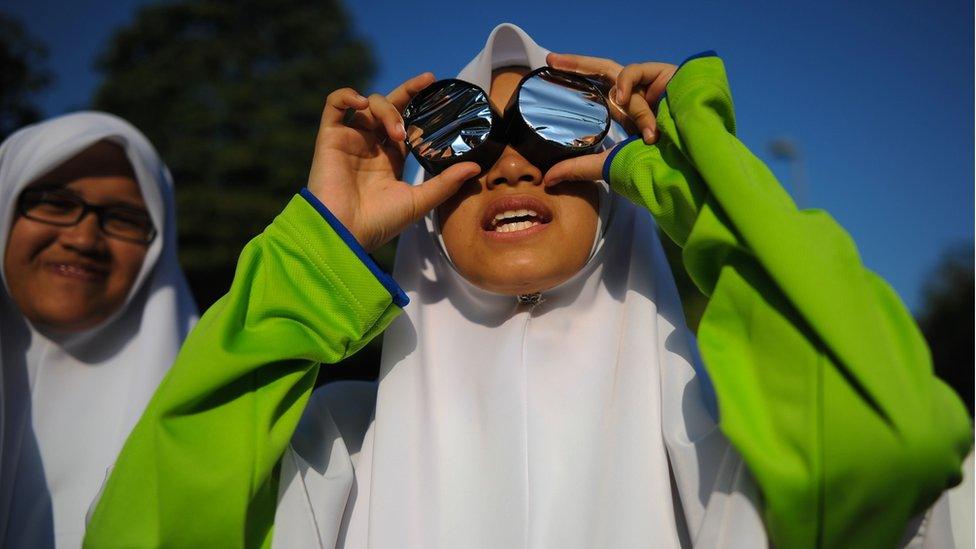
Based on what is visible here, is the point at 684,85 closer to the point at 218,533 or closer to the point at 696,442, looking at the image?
the point at 696,442

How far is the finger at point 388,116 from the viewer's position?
2.35 metres

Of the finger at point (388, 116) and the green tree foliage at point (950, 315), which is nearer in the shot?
the finger at point (388, 116)

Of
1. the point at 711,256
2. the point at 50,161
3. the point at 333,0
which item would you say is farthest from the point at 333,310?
the point at 333,0

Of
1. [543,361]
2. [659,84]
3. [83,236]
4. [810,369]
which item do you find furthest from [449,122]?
[83,236]

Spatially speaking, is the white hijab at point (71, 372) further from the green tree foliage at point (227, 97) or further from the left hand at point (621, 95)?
the green tree foliage at point (227, 97)

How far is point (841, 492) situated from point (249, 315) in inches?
59.5

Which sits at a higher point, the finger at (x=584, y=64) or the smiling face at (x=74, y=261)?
the finger at (x=584, y=64)

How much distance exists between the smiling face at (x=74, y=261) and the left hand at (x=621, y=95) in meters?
1.93

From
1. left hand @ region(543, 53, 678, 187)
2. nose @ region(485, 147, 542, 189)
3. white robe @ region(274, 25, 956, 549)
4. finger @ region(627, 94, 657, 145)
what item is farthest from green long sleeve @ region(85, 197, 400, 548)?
finger @ region(627, 94, 657, 145)

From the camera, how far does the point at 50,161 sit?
122 inches

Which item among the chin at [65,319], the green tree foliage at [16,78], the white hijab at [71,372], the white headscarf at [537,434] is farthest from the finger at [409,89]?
the green tree foliage at [16,78]

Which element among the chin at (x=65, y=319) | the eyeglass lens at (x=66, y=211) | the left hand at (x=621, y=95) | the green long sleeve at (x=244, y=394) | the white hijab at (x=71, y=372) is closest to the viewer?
the green long sleeve at (x=244, y=394)

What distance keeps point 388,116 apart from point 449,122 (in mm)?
217

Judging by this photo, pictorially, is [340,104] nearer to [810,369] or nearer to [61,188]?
[61,188]
